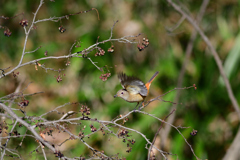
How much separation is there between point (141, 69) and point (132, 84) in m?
1.89

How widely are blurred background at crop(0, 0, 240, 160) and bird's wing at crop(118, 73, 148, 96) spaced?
3.66 ft

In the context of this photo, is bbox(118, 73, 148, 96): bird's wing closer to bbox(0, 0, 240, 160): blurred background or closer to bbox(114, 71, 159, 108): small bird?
bbox(114, 71, 159, 108): small bird

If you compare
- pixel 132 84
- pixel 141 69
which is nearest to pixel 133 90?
pixel 132 84

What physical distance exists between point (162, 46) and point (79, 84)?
1.28 m

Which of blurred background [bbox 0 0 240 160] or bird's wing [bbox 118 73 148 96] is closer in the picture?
bird's wing [bbox 118 73 148 96]

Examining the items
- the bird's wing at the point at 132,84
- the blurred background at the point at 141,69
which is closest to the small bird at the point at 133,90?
the bird's wing at the point at 132,84

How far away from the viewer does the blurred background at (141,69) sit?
3.54m

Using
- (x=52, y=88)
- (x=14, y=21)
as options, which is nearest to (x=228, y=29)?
(x=52, y=88)

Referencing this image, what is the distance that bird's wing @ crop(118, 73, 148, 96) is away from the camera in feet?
6.32

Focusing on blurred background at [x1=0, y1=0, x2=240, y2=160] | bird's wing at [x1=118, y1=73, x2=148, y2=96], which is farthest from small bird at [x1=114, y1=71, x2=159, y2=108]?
blurred background at [x1=0, y1=0, x2=240, y2=160]

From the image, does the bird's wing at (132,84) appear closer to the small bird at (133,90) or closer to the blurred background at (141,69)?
the small bird at (133,90)

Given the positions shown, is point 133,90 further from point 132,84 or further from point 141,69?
point 141,69

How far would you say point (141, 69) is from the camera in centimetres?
390

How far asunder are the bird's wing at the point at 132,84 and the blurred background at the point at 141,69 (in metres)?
1.12
